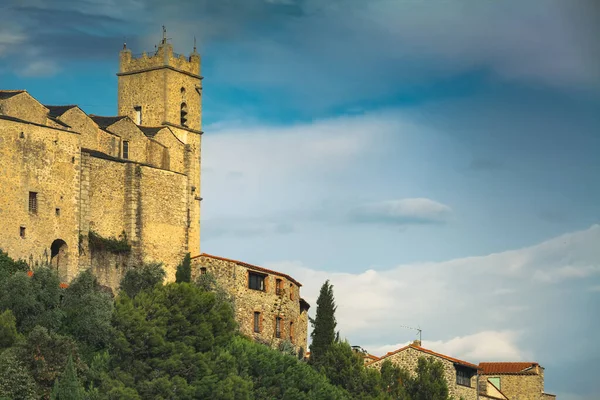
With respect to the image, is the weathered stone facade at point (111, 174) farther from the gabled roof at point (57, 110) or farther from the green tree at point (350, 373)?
the green tree at point (350, 373)

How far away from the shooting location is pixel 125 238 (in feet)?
Answer: 235

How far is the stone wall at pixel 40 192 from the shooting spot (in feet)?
212

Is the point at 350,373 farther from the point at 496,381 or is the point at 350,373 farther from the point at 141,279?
the point at 496,381

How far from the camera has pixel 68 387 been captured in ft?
169

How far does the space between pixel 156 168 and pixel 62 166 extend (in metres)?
7.59

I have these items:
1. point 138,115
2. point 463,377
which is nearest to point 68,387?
point 463,377

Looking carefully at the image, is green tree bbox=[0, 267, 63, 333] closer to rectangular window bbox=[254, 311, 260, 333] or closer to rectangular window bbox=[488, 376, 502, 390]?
rectangular window bbox=[254, 311, 260, 333]

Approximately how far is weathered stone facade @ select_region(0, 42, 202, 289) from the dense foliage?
9.97 feet

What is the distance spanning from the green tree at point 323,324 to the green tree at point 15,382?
1856 cm

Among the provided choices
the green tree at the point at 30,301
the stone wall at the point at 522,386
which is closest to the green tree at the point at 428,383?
the stone wall at the point at 522,386

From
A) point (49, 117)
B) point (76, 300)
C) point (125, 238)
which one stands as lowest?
point (76, 300)

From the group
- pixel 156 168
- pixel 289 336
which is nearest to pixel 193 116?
pixel 156 168

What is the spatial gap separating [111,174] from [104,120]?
5942 millimetres

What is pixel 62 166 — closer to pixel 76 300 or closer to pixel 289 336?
pixel 76 300
